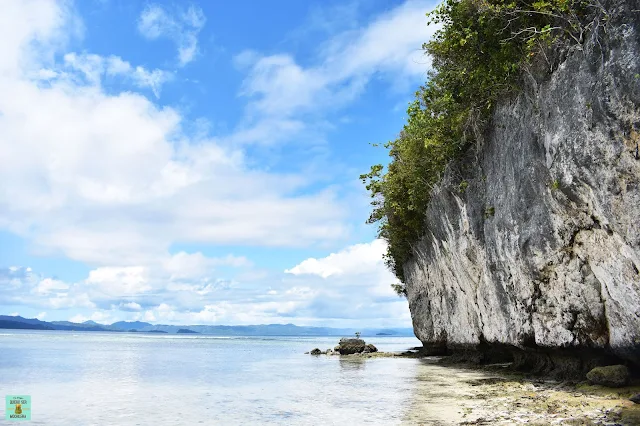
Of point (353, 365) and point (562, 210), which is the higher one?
point (562, 210)

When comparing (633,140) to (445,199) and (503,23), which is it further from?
(445,199)

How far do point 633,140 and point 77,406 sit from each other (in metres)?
15.4

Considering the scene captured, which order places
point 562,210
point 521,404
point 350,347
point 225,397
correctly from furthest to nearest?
point 350,347
point 225,397
point 562,210
point 521,404

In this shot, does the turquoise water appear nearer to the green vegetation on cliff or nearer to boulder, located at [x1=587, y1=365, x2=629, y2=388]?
boulder, located at [x1=587, y1=365, x2=629, y2=388]

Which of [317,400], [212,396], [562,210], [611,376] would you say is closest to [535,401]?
[611,376]

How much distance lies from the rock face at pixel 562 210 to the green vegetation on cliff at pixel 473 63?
56cm

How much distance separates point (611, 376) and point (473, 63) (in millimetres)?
9179

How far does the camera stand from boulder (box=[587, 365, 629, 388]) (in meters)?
11.9

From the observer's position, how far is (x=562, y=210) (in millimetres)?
12867

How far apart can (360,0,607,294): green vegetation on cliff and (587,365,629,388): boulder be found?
306 inches

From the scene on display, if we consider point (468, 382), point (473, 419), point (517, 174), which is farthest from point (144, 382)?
point (517, 174)

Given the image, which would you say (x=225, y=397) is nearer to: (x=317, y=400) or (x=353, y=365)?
(x=317, y=400)

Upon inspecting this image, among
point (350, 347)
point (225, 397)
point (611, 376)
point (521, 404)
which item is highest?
point (611, 376)

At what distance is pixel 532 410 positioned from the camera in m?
11.2
